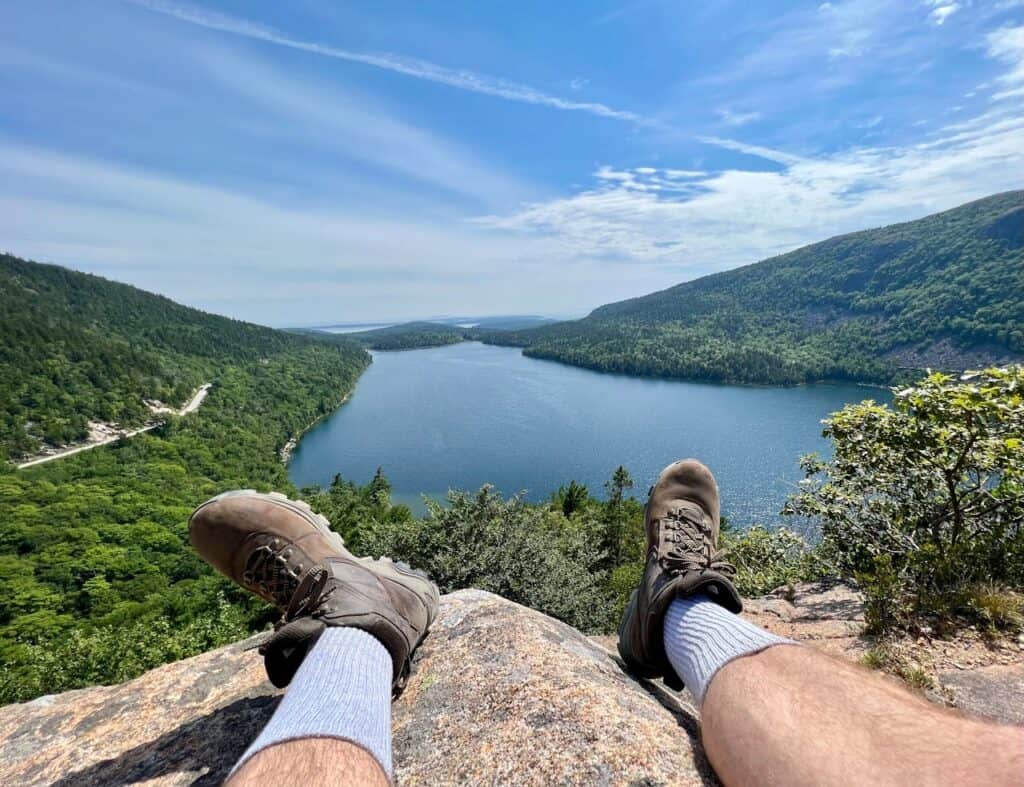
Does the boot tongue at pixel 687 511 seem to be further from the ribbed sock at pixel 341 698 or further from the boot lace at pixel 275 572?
the boot lace at pixel 275 572

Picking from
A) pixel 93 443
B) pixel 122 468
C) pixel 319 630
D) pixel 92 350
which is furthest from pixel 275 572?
pixel 92 350

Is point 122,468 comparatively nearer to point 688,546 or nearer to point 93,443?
point 93,443

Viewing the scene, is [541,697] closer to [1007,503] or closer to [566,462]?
[1007,503]

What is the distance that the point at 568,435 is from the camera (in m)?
62.7

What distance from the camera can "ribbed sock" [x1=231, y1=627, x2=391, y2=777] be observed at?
1.21m

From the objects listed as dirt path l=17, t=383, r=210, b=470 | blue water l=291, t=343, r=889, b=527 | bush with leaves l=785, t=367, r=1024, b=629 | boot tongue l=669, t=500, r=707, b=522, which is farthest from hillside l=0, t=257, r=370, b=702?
bush with leaves l=785, t=367, r=1024, b=629

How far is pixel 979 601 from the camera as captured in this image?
8.71ft

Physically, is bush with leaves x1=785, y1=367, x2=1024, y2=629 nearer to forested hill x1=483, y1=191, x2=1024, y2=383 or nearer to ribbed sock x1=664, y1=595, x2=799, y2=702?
ribbed sock x1=664, y1=595, x2=799, y2=702

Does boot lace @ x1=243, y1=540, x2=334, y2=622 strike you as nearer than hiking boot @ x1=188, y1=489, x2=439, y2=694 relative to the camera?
No

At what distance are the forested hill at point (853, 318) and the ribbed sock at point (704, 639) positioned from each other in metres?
106

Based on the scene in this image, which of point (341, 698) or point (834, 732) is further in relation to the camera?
point (341, 698)

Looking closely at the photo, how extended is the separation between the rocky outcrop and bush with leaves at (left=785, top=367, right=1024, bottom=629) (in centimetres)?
54

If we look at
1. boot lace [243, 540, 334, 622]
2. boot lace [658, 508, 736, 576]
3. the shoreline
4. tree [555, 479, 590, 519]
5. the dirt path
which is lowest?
the shoreline

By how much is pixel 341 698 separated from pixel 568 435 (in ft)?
203
